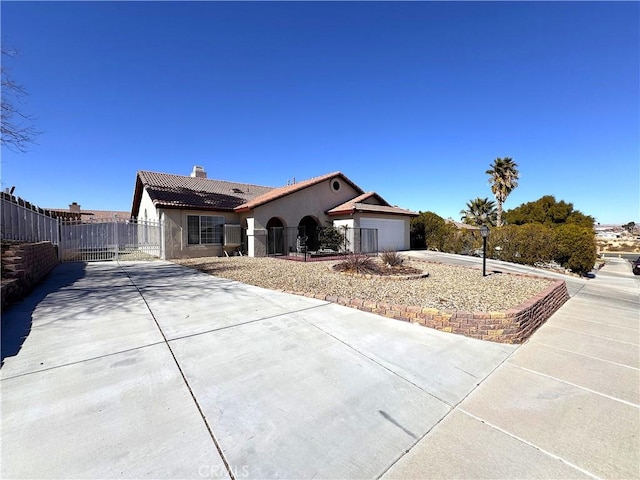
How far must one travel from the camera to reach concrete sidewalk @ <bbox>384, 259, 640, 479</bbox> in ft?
7.38

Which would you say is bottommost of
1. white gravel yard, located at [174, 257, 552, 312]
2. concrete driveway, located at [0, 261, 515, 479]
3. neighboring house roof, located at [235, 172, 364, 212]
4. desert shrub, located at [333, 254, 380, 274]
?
concrete driveway, located at [0, 261, 515, 479]

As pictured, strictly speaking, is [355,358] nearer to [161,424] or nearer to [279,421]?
[279,421]

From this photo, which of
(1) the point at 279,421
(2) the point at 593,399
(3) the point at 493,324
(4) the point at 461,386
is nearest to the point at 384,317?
(3) the point at 493,324

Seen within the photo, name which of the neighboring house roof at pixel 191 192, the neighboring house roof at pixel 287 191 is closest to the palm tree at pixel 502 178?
the neighboring house roof at pixel 287 191

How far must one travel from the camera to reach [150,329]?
455cm

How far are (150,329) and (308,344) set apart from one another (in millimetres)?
2572

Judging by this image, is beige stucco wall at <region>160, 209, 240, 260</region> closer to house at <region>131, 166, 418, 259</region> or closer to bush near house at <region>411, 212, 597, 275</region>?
house at <region>131, 166, 418, 259</region>

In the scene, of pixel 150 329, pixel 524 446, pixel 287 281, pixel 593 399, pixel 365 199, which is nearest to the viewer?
pixel 524 446

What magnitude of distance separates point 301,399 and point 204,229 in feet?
50.5

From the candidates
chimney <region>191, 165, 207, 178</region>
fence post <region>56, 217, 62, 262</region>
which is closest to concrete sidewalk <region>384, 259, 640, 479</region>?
fence post <region>56, 217, 62, 262</region>

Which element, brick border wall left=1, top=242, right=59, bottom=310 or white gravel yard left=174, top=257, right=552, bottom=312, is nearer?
brick border wall left=1, top=242, right=59, bottom=310

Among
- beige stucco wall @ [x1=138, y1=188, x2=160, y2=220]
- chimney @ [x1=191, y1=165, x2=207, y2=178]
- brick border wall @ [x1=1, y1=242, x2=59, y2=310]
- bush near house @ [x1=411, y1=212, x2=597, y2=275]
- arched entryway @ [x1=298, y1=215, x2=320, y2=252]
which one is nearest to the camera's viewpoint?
brick border wall @ [x1=1, y1=242, x2=59, y2=310]

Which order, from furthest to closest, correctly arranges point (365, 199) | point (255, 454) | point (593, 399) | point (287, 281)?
point (365, 199)
point (287, 281)
point (593, 399)
point (255, 454)

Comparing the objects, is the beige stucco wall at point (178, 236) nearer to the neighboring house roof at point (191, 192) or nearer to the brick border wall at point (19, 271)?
the neighboring house roof at point (191, 192)
